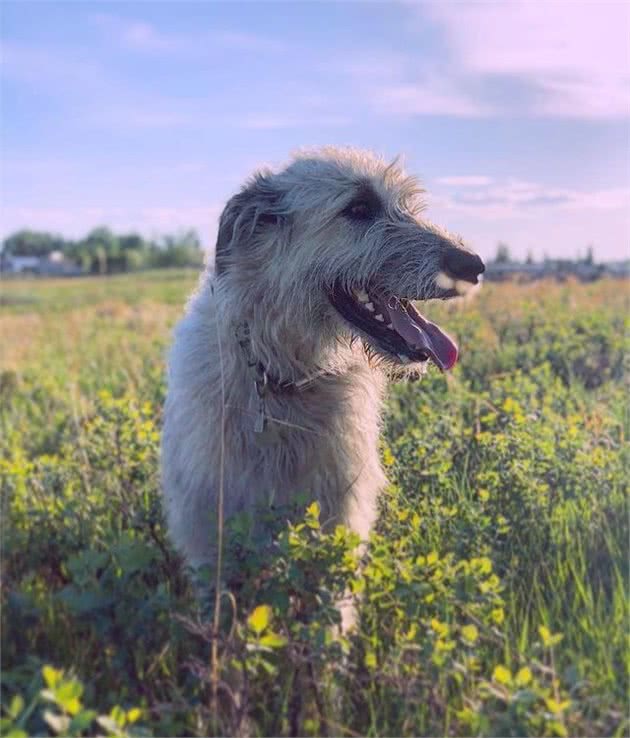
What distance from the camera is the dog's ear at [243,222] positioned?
3.81 m

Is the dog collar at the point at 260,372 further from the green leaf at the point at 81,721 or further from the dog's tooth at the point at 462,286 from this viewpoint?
the green leaf at the point at 81,721

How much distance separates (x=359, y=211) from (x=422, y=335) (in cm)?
66

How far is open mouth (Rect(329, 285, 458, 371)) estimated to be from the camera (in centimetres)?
360

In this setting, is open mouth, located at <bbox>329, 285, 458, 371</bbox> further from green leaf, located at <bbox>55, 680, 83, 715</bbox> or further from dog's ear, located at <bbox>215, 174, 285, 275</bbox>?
green leaf, located at <bbox>55, 680, 83, 715</bbox>

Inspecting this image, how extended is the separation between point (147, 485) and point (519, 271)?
7.19 m

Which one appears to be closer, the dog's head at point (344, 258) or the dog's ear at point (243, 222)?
the dog's head at point (344, 258)

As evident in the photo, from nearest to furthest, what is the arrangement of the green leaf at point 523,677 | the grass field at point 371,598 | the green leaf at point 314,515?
the green leaf at point 523,677, the grass field at point 371,598, the green leaf at point 314,515

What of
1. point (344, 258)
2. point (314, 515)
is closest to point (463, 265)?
point (344, 258)

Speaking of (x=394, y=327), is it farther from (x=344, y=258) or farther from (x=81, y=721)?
(x=81, y=721)

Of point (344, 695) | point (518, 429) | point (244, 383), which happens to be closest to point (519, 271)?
point (518, 429)

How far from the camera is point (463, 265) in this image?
3533 millimetres

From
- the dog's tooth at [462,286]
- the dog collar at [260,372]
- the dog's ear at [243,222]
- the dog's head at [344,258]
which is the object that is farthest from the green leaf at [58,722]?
the dog's tooth at [462,286]

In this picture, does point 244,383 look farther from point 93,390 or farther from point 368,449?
point 93,390

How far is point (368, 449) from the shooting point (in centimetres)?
376
